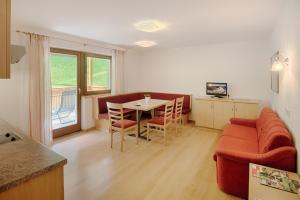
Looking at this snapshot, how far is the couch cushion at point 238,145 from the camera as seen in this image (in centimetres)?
252

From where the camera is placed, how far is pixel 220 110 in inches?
190

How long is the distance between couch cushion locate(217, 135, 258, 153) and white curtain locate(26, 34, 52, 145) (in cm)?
336

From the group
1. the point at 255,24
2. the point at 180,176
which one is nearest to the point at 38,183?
the point at 180,176

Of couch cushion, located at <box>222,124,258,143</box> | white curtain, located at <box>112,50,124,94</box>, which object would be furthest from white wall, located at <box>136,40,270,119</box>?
couch cushion, located at <box>222,124,258,143</box>

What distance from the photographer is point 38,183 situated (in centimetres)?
106

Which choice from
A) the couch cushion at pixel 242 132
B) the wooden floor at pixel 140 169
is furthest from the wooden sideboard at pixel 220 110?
the couch cushion at pixel 242 132

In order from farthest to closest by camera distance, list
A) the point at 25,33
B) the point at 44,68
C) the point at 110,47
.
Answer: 1. the point at 110,47
2. the point at 44,68
3. the point at 25,33

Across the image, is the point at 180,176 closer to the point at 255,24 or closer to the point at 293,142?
the point at 293,142

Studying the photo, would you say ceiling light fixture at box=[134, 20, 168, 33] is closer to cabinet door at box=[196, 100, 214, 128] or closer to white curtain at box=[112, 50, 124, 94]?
white curtain at box=[112, 50, 124, 94]

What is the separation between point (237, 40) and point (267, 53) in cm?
78

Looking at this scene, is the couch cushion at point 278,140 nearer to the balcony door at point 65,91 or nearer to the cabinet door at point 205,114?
the cabinet door at point 205,114

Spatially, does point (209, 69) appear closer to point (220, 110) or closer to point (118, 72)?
point (220, 110)

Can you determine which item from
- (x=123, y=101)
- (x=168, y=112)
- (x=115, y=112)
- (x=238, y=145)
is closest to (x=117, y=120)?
(x=115, y=112)

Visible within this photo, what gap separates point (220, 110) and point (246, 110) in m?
0.61
